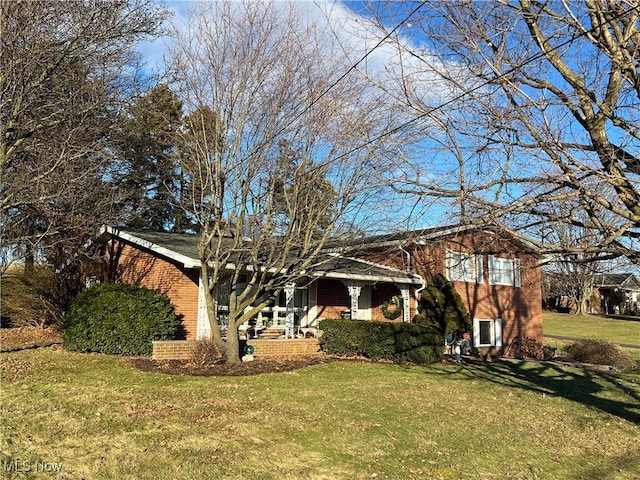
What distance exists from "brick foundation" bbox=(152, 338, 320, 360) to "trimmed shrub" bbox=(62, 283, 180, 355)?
34.7 inches

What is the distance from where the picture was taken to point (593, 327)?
4181cm

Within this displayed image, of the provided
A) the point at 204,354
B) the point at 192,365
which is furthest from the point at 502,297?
the point at 192,365

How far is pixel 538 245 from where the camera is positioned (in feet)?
21.0

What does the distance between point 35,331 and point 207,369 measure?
33.9ft

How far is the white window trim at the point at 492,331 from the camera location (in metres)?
21.0

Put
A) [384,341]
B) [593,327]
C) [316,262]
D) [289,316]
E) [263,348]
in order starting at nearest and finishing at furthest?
[263,348]
[384,341]
[316,262]
[289,316]
[593,327]

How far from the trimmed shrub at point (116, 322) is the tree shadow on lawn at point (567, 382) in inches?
332

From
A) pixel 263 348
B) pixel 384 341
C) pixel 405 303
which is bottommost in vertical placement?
pixel 263 348

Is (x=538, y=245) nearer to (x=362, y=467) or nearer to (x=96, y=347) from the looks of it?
(x=362, y=467)

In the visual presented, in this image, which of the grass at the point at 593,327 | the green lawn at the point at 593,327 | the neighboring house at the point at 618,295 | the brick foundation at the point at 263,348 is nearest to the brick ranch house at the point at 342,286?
the brick foundation at the point at 263,348

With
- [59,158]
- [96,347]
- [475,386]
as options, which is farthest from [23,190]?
[475,386]

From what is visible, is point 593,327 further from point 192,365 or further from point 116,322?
point 116,322

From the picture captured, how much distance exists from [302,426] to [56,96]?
400 inches

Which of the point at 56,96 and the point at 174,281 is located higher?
the point at 56,96
